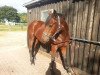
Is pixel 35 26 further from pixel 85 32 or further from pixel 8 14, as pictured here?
pixel 8 14

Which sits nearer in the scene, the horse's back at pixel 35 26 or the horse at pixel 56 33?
the horse at pixel 56 33

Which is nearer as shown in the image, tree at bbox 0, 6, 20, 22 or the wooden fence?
the wooden fence

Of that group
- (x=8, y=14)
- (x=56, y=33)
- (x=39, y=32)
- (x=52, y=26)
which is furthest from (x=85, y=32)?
(x=8, y=14)

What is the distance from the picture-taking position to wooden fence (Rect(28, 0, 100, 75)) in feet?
19.8

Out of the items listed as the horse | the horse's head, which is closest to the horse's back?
the horse

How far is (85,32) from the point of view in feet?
21.7

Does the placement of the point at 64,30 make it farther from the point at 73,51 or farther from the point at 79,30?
the point at 73,51

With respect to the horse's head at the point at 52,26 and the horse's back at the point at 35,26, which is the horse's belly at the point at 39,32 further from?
the horse's head at the point at 52,26

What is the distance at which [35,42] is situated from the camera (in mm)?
8758

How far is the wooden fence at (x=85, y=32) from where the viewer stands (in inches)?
237

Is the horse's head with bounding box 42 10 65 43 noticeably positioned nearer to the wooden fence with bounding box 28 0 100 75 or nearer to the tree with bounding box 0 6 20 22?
the wooden fence with bounding box 28 0 100 75

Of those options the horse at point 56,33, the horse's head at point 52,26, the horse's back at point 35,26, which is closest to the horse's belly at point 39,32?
the horse's back at point 35,26

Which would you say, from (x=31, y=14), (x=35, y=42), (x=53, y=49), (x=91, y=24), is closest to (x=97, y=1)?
(x=91, y=24)

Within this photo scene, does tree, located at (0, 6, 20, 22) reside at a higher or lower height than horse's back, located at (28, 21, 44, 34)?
higher
